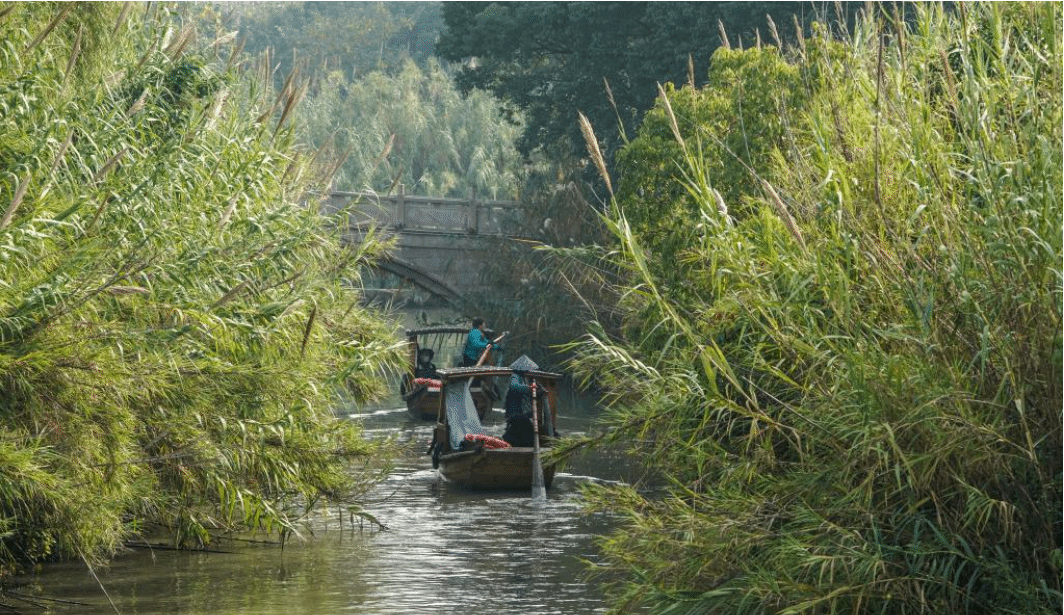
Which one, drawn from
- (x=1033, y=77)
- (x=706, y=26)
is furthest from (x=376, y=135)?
(x=1033, y=77)

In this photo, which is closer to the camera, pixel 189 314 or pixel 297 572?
pixel 189 314

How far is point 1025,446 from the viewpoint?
624 cm

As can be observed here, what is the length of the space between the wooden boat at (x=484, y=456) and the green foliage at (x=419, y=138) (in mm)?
25595

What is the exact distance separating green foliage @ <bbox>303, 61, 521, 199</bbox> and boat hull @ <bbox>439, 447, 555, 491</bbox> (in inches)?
1064

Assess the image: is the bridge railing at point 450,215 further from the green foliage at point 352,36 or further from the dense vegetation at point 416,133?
the green foliage at point 352,36

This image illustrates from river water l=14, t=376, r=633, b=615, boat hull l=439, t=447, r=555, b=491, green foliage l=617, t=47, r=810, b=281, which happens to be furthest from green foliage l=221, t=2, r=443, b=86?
river water l=14, t=376, r=633, b=615

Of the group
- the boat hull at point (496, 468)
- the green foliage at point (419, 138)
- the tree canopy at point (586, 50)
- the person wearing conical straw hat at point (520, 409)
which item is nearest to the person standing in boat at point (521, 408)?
the person wearing conical straw hat at point (520, 409)

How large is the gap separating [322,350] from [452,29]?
22.2 meters

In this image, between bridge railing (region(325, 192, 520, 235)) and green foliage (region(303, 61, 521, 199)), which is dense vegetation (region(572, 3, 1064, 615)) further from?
green foliage (region(303, 61, 521, 199))

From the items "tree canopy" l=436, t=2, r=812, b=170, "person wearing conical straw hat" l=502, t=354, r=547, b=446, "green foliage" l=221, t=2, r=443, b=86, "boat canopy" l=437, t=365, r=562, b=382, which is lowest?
"person wearing conical straw hat" l=502, t=354, r=547, b=446

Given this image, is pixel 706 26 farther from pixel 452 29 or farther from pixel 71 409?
pixel 71 409

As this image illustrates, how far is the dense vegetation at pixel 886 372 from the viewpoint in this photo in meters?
6.23

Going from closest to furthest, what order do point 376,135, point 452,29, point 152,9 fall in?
point 152,9 → point 452,29 → point 376,135

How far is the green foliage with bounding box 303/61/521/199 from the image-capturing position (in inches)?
1820
